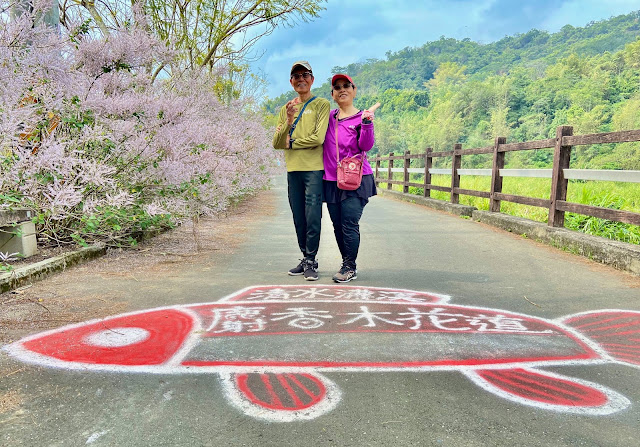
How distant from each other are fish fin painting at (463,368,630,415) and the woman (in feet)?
6.36

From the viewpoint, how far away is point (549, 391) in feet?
6.77

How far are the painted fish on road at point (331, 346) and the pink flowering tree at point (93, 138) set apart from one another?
4.27 ft

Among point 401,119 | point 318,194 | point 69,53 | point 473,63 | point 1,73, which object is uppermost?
point 473,63

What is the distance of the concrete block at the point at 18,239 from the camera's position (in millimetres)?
4082

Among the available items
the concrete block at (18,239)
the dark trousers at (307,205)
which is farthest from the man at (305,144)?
the concrete block at (18,239)

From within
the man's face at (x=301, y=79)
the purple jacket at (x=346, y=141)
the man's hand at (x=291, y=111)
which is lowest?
the purple jacket at (x=346, y=141)

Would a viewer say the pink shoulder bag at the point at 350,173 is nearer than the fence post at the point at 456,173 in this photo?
Yes

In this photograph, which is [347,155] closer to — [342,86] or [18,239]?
[342,86]

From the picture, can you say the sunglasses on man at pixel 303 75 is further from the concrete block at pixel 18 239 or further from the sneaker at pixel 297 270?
the concrete block at pixel 18 239

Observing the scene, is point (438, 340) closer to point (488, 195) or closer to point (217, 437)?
point (217, 437)

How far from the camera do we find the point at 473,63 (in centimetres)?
15338

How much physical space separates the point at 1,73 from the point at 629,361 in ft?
14.4

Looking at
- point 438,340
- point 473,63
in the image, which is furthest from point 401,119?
point 438,340

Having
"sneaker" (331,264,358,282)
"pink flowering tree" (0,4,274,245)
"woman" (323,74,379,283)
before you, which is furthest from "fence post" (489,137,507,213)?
"sneaker" (331,264,358,282)
